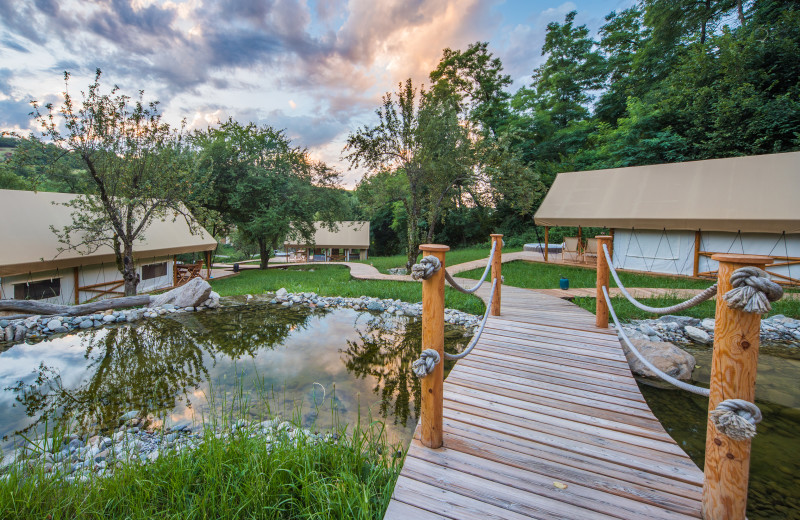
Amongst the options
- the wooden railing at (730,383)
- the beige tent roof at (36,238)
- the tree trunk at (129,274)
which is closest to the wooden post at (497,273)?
the wooden railing at (730,383)

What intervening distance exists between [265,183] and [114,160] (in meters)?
7.14

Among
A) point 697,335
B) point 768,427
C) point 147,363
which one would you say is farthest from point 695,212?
point 147,363

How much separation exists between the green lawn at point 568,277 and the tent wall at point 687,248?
739 mm

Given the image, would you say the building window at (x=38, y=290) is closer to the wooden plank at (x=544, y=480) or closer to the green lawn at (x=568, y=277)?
the wooden plank at (x=544, y=480)

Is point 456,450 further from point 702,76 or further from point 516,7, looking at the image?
point 702,76

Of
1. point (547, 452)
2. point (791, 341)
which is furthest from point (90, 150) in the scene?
point (791, 341)

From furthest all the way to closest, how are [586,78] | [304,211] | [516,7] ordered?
[586,78] < [304,211] < [516,7]

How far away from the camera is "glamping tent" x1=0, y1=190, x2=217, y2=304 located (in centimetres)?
900

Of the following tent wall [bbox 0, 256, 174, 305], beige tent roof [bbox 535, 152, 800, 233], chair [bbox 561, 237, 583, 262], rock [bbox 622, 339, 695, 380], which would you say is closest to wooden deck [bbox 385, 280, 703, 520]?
rock [bbox 622, 339, 695, 380]

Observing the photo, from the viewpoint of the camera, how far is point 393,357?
6047 mm

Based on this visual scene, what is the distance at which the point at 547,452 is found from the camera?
2461 mm

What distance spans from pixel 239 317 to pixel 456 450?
7859 mm

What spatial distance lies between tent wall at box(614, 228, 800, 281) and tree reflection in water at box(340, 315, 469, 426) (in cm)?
927

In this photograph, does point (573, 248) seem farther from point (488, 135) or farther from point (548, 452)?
point (548, 452)
